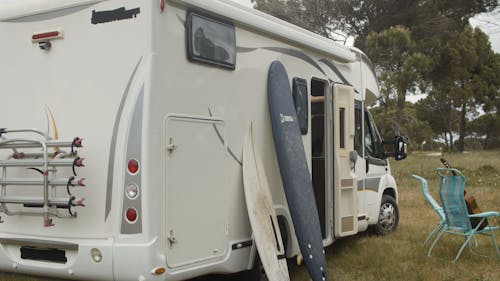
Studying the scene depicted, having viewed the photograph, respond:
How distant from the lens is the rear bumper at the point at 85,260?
3857 millimetres

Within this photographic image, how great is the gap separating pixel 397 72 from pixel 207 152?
1916cm

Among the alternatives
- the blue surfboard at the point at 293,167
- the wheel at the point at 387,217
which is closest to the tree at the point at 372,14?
the wheel at the point at 387,217

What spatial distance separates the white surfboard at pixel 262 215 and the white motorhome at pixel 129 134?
0.29 ft

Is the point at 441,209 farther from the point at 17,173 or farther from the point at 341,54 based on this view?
the point at 17,173

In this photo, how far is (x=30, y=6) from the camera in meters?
4.56

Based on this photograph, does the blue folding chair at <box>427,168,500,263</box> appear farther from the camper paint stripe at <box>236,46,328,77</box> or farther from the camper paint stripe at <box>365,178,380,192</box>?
the camper paint stripe at <box>236,46,328,77</box>

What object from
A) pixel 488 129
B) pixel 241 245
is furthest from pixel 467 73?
pixel 241 245

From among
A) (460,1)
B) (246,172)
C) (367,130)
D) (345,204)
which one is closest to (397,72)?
(460,1)

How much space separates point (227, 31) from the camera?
15.4 ft

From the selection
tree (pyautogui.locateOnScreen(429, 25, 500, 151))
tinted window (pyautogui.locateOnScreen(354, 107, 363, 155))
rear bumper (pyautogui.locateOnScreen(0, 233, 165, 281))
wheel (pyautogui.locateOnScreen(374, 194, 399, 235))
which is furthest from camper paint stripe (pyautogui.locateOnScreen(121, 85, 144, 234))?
tree (pyautogui.locateOnScreen(429, 25, 500, 151))

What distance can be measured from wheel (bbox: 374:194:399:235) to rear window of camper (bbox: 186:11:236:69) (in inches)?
162

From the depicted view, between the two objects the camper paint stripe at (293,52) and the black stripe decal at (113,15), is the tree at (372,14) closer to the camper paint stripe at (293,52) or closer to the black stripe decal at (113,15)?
the camper paint stripe at (293,52)

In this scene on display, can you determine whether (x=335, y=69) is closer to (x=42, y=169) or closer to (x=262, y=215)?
(x=262, y=215)

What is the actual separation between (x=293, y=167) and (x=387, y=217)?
11.2 feet
